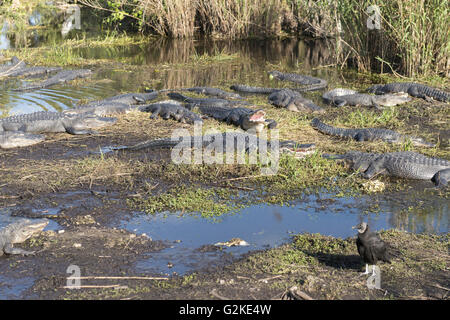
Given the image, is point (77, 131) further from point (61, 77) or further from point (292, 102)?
point (61, 77)

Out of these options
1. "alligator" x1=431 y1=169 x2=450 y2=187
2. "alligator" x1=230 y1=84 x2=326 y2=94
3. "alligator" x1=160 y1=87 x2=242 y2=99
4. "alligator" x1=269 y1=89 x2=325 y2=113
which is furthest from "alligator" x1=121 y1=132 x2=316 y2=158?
"alligator" x1=230 y1=84 x2=326 y2=94

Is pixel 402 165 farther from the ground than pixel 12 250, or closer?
farther from the ground

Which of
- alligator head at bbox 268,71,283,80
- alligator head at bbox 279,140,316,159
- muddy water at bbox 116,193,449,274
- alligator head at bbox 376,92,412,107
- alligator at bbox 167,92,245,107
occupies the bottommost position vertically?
muddy water at bbox 116,193,449,274

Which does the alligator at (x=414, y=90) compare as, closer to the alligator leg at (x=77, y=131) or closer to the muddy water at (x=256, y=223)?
the muddy water at (x=256, y=223)

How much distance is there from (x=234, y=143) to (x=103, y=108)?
268 centimetres

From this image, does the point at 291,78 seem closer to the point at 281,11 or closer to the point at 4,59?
the point at 281,11

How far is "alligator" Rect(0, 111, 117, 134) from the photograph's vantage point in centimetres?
748

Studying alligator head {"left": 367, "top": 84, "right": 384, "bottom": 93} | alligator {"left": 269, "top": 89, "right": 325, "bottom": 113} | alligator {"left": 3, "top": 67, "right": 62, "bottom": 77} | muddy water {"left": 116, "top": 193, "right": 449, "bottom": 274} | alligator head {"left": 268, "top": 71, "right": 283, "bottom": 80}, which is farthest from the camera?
alligator head {"left": 268, "top": 71, "right": 283, "bottom": 80}

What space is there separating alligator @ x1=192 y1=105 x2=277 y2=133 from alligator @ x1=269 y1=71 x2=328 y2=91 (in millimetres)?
2610

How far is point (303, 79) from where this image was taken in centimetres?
1109

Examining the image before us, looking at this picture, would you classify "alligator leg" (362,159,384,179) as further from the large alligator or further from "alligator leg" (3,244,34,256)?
the large alligator

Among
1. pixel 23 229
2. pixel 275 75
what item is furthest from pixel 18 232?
pixel 275 75

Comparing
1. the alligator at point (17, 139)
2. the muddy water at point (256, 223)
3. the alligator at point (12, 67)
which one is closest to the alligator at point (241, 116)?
the muddy water at point (256, 223)

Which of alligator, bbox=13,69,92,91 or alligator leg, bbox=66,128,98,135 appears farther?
alligator, bbox=13,69,92,91
